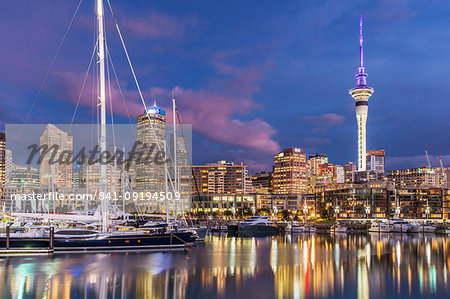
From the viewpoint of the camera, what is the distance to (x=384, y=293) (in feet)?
107

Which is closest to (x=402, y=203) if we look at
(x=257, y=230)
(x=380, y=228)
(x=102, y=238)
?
(x=380, y=228)

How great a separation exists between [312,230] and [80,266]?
85.7 meters

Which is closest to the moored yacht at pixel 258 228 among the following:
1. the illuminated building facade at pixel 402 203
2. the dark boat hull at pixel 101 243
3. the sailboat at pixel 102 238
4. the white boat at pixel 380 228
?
the white boat at pixel 380 228

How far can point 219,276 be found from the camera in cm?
3928

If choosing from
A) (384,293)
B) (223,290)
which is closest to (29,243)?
(223,290)

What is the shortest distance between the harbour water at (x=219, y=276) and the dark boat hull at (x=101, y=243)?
1.44 metres

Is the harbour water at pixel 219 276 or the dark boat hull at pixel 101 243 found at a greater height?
Answer: the dark boat hull at pixel 101 243

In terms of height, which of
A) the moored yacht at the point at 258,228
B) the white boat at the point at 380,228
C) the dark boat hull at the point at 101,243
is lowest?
the white boat at the point at 380,228

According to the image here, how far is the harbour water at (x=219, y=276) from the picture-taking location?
32.1 meters

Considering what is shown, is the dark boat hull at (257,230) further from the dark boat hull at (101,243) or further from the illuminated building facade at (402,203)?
the illuminated building facade at (402,203)

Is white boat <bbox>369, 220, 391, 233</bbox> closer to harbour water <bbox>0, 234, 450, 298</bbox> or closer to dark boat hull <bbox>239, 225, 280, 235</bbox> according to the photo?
dark boat hull <bbox>239, 225, 280, 235</bbox>

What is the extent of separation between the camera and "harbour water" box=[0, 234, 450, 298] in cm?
3209

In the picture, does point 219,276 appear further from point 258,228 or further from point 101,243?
point 258,228

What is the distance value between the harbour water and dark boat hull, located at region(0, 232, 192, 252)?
1.44 meters
